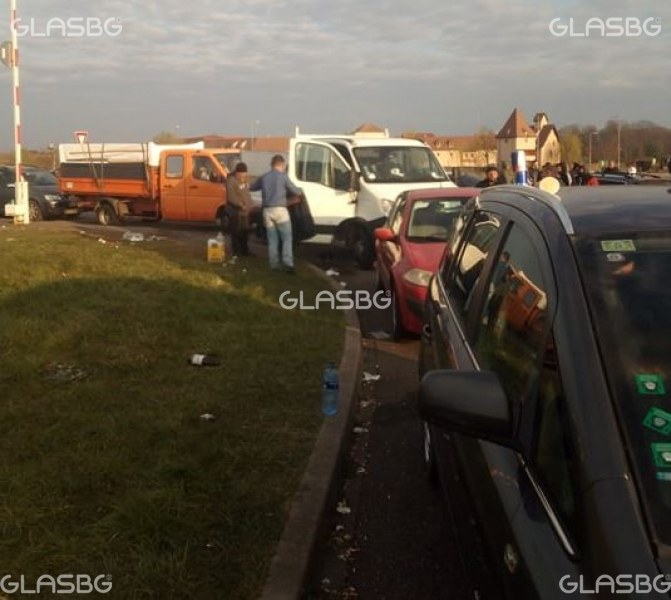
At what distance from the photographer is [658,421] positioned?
81.7 inches

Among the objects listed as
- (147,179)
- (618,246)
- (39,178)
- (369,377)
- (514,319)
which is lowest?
(369,377)

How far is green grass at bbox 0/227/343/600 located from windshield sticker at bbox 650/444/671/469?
1.81m

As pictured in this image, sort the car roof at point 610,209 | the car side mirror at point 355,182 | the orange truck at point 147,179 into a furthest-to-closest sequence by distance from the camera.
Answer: the orange truck at point 147,179, the car side mirror at point 355,182, the car roof at point 610,209

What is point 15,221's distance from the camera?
1970cm

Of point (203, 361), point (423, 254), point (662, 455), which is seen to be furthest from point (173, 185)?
point (662, 455)

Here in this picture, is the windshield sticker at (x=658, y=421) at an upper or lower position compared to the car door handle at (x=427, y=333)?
upper

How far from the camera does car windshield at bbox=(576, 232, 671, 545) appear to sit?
77.8 inches

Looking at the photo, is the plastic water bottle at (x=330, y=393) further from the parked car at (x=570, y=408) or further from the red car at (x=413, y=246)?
the red car at (x=413, y=246)

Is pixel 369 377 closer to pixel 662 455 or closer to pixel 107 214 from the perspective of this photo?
pixel 662 455

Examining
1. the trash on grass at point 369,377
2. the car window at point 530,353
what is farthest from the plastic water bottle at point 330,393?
the car window at point 530,353

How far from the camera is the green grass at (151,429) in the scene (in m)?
3.40

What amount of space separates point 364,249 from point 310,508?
10.3m

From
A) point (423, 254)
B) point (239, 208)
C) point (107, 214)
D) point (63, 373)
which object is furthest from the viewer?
point (107, 214)

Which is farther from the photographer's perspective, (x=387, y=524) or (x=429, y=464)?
(x=429, y=464)
